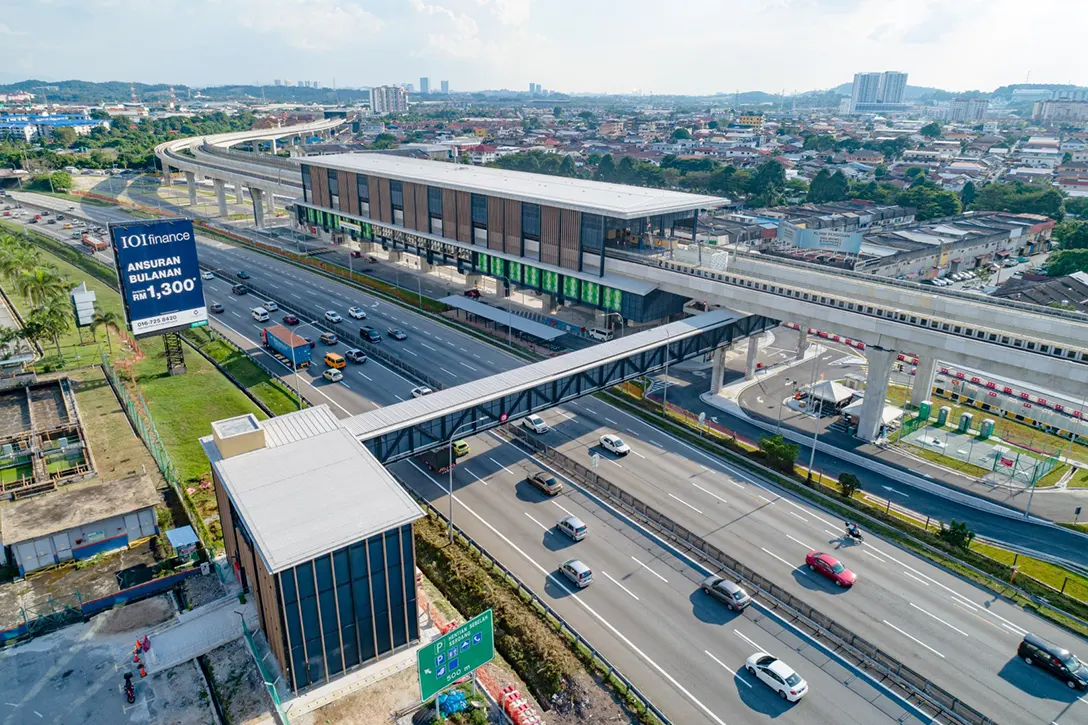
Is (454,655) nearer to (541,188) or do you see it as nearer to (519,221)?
(519,221)

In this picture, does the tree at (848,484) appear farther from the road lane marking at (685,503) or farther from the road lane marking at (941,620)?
the road lane marking at (941,620)

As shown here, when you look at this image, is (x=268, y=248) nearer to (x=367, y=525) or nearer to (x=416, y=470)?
(x=416, y=470)

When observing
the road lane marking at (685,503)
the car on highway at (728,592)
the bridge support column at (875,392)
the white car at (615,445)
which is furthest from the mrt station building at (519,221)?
the car on highway at (728,592)

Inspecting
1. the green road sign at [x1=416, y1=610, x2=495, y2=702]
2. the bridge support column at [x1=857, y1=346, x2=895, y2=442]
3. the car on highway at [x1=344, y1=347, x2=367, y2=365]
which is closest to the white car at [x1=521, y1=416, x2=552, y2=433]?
the car on highway at [x1=344, y1=347, x2=367, y2=365]

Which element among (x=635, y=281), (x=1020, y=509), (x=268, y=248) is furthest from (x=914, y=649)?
(x=268, y=248)

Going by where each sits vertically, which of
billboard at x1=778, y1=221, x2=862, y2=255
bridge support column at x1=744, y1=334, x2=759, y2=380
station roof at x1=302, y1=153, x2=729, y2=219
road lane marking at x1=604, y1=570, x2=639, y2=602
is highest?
station roof at x1=302, y1=153, x2=729, y2=219

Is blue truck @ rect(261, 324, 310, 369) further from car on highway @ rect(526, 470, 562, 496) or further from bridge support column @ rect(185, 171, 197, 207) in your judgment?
bridge support column @ rect(185, 171, 197, 207)
